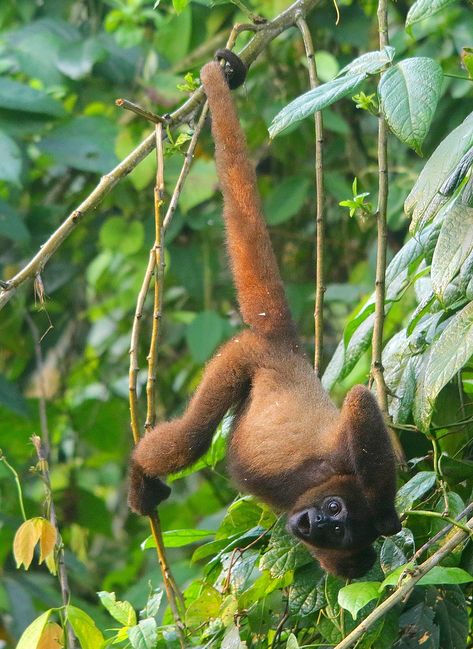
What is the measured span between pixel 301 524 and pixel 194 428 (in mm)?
710

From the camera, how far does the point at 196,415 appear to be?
371 centimetres

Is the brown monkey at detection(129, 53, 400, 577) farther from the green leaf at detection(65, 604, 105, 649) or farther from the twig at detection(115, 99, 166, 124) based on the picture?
the green leaf at detection(65, 604, 105, 649)

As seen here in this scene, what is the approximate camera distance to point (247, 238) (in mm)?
3719

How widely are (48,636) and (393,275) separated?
150 cm

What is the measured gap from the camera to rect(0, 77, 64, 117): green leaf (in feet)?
16.7

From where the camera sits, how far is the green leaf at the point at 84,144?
553 centimetres

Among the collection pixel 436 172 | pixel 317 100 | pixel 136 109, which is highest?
pixel 136 109

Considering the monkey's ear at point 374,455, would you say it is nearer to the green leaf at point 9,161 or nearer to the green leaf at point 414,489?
the green leaf at point 414,489

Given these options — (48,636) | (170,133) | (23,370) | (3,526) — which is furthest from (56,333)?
(48,636)

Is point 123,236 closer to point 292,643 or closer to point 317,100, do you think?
point 317,100

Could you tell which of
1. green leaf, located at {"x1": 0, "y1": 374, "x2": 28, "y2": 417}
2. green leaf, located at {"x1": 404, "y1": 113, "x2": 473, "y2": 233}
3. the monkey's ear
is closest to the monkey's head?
the monkey's ear

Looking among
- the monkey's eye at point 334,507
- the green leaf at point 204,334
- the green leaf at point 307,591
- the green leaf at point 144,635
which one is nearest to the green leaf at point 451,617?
the green leaf at point 307,591

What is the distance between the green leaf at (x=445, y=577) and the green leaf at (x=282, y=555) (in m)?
0.50

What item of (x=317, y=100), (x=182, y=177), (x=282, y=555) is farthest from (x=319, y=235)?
(x=282, y=555)
